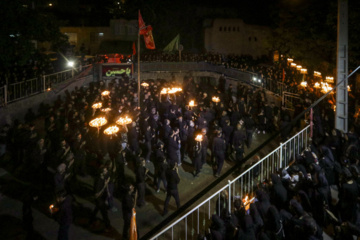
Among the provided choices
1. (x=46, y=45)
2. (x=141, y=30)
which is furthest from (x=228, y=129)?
(x=46, y=45)

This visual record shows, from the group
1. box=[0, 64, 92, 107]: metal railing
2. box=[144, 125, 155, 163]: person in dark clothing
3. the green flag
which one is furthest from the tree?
the green flag

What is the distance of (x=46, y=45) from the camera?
37469mm

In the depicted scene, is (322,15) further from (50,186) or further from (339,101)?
(50,186)

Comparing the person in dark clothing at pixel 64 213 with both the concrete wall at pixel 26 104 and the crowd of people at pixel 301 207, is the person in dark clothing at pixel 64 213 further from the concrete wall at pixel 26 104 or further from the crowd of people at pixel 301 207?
the concrete wall at pixel 26 104

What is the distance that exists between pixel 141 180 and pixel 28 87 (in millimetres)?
11620

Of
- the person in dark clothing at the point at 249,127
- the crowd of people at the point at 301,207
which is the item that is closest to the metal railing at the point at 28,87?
the person in dark clothing at the point at 249,127

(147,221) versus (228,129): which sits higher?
(228,129)

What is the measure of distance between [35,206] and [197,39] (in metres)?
37.8

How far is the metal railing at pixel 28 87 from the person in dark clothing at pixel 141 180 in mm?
10049

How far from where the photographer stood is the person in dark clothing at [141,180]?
938 cm

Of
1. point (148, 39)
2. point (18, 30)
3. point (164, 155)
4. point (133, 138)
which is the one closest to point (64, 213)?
point (164, 155)

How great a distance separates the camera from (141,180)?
9.52m

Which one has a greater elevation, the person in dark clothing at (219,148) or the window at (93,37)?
the window at (93,37)

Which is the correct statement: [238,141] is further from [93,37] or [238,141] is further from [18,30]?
[93,37]
